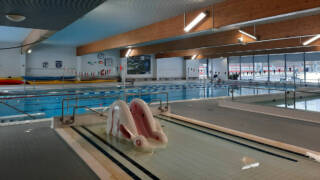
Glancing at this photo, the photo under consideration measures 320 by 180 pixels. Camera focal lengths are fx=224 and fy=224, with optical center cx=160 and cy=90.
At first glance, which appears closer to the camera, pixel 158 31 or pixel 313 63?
pixel 158 31

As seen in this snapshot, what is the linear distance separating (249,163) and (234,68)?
2565 centimetres

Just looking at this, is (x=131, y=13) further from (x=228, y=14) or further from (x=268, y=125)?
(x=268, y=125)

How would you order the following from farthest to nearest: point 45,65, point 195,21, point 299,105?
point 45,65, point 299,105, point 195,21

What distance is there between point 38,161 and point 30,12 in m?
2.54

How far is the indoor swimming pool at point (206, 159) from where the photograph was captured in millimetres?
2951

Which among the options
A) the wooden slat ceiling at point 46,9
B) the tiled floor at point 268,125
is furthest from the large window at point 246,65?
the wooden slat ceiling at point 46,9

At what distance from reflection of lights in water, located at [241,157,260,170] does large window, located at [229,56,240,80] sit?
24.3 metres

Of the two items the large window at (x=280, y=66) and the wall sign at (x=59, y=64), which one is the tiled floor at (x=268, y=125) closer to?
the wall sign at (x=59, y=64)

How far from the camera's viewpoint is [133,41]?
31.7 feet

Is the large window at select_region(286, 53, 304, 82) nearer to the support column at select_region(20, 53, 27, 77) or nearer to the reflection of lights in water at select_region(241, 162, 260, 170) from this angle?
the reflection of lights in water at select_region(241, 162, 260, 170)

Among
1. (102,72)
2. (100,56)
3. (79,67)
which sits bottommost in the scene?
(102,72)

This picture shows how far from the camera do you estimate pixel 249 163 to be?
10.8 feet

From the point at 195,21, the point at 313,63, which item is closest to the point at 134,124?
the point at 195,21

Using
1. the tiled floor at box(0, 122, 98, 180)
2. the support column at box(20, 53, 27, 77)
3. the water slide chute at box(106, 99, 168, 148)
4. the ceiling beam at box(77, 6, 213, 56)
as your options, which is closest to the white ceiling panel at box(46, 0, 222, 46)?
the ceiling beam at box(77, 6, 213, 56)
